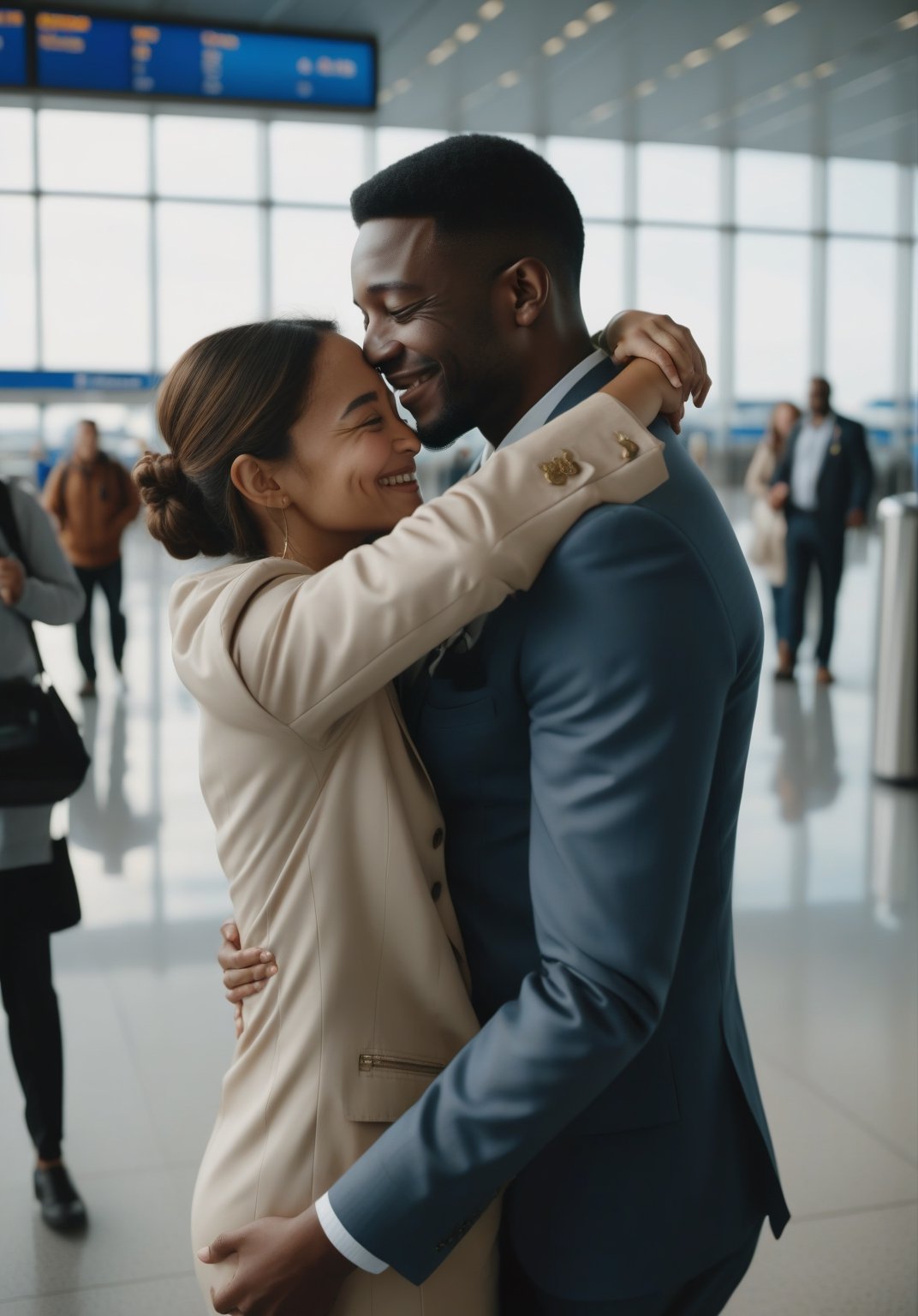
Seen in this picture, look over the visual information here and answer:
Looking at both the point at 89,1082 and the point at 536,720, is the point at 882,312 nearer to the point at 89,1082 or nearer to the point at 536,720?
the point at 89,1082

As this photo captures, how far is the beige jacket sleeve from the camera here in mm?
1153

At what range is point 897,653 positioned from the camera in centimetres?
652

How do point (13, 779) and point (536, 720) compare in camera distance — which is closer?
point (536, 720)

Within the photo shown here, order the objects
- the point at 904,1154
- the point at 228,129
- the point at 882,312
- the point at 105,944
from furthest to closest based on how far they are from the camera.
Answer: the point at 882,312
the point at 228,129
the point at 105,944
the point at 904,1154

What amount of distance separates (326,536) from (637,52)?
1219cm

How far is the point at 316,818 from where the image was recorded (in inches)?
48.9

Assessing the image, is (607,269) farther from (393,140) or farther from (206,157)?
(206,157)

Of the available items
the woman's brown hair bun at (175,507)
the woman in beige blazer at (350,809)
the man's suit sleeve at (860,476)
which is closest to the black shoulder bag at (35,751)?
the woman's brown hair bun at (175,507)

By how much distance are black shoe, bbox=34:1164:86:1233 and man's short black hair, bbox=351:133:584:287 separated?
7.36 ft

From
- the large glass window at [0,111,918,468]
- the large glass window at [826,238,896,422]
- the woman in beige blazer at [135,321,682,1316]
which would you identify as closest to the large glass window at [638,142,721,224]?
the large glass window at [0,111,918,468]

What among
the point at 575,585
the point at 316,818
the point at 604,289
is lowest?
the point at 316,818

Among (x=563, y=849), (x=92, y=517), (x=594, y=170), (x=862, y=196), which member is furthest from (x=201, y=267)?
(x=563, y=849)

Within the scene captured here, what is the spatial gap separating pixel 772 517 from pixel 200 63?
515cm

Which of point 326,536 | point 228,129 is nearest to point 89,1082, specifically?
point 326,536
